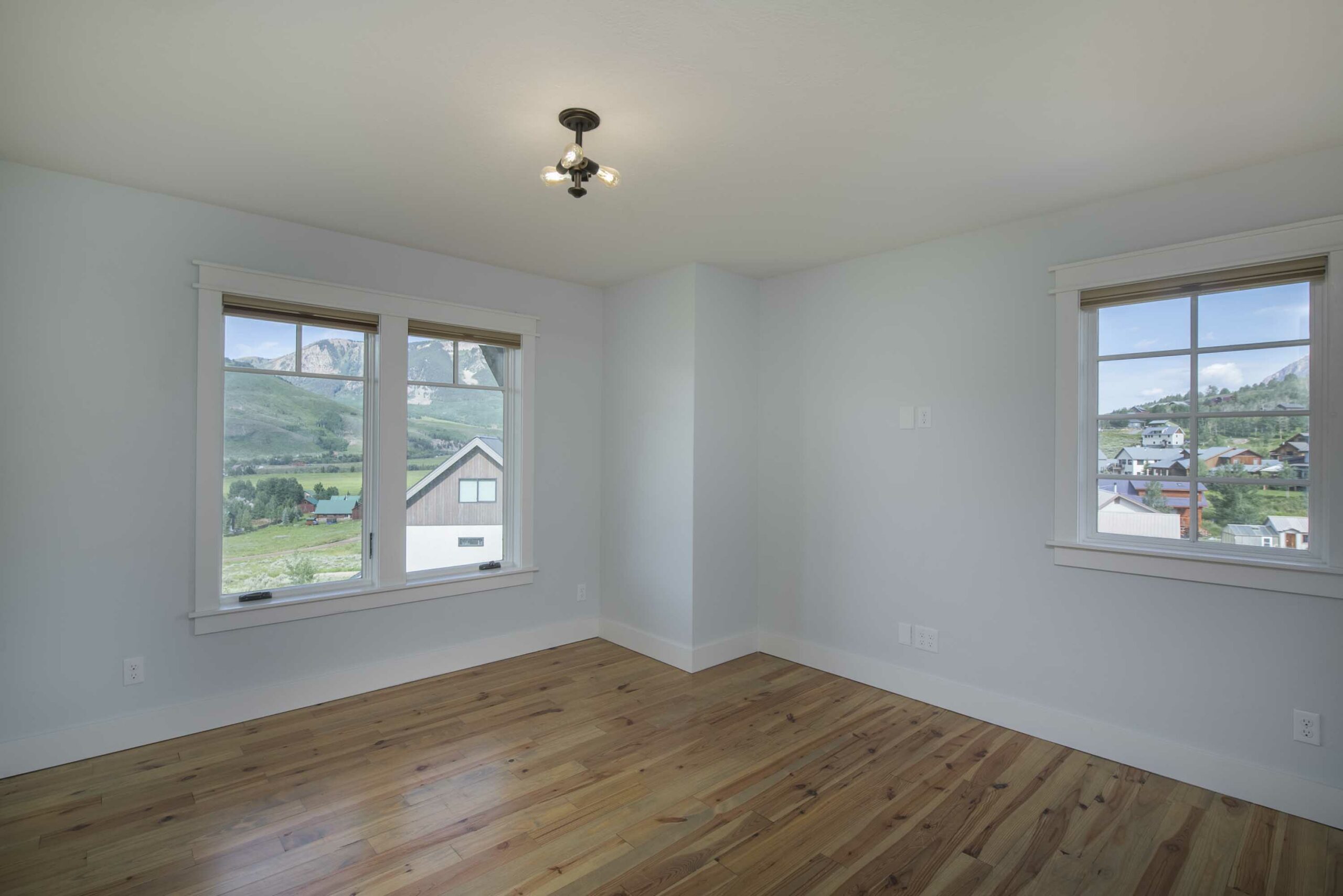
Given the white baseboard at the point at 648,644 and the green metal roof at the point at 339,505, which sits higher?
the green metal roof at the point at 339,505

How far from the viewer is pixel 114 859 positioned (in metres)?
2.20

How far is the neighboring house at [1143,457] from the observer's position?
2916mm

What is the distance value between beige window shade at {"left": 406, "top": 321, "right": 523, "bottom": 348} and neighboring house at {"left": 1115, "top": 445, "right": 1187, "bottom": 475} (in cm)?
361

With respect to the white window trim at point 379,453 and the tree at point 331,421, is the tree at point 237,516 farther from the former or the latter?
the tree at point 331,421

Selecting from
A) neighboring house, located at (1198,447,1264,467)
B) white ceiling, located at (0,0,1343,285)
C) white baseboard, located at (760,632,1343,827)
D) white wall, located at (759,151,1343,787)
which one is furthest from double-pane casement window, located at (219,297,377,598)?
neighboring house, located at (1198,447,1264,467)

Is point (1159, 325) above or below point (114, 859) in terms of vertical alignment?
above

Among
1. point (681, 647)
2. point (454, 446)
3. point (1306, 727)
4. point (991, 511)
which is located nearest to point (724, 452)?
point (681, 647)

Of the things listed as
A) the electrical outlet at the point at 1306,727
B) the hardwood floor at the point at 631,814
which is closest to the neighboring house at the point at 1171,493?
the electrical outlet at the point at 1306,727

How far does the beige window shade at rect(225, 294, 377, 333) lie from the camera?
330cm

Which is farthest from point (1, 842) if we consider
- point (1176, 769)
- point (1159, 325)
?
point (1159, 325)

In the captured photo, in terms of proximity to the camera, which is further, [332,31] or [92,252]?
[92,252]

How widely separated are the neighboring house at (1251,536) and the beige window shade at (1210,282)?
1.04 meters

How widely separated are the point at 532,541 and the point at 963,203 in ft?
11.0

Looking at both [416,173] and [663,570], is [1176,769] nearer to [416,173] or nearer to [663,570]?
[663,570]
